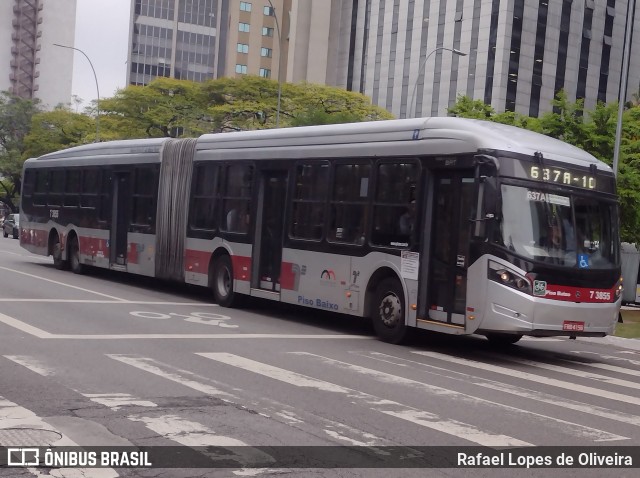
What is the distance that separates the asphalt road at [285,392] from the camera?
6926 mm

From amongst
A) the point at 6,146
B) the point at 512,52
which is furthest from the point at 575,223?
the point at 6,146

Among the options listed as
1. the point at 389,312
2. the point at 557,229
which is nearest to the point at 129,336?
the point at 389,312

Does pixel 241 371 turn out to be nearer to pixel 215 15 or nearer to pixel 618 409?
pixel 618 409

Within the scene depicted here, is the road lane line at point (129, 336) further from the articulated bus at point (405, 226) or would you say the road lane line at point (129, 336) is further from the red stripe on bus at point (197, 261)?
the red stripe on bus at point (197, 261)

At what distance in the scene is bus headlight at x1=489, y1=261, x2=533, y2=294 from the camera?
12.5 m

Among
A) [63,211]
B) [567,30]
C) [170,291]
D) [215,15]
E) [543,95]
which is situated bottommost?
[170,291]

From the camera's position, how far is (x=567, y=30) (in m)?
A: 75.9

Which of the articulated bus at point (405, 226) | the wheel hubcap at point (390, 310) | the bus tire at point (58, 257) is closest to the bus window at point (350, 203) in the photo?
the articulated bus at point (405, 226)

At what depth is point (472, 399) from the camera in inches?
380

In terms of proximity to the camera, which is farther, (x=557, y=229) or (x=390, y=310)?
(x=390, y=310)

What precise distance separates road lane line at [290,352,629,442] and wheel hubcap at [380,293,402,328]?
7.29 feet

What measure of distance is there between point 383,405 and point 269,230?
342 inches

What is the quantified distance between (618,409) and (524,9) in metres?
66.3

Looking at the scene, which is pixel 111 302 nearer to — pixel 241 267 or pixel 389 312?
pixel 241 267
